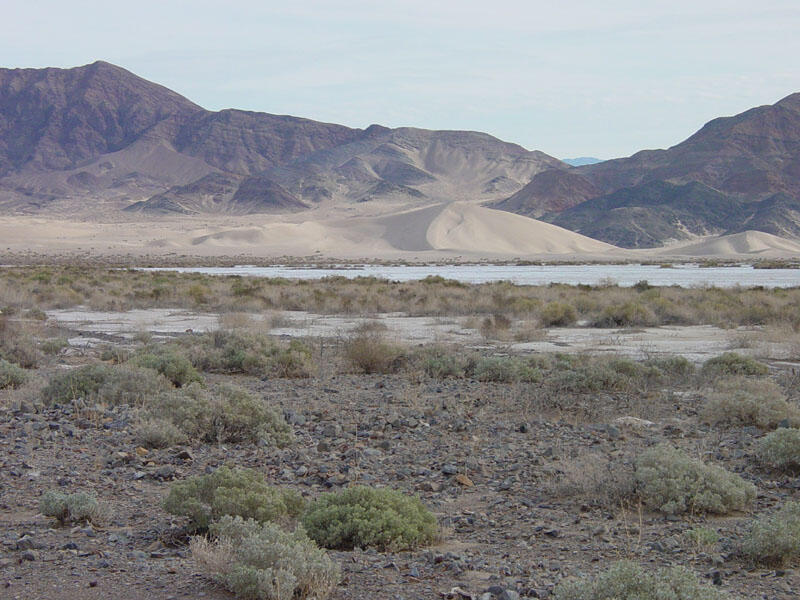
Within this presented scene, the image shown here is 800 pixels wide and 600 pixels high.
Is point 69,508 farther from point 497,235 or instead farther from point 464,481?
point 497,235

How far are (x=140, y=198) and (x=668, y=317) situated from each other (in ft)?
616

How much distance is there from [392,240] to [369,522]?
10897 cm

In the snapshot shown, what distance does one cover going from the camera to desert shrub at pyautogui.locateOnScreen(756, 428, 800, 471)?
8.13 m

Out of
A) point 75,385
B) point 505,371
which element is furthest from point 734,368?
point 75,385

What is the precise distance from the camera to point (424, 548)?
6.05 metres

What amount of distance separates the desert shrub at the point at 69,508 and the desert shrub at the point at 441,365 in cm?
872

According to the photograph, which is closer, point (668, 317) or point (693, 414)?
point (693, 414)

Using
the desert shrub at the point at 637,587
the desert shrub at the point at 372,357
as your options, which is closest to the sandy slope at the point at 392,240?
the desert shrub at the point at 372,357

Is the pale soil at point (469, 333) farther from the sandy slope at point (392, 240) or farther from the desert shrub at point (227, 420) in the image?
the sandy slope at point (392, 240)

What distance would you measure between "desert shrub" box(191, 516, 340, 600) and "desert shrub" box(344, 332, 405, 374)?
10.5m

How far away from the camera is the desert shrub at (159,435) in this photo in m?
9.29

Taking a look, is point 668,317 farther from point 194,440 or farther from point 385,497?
point 385,497

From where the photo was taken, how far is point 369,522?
6012 mm

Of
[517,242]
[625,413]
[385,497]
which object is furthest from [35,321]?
[517,242]
